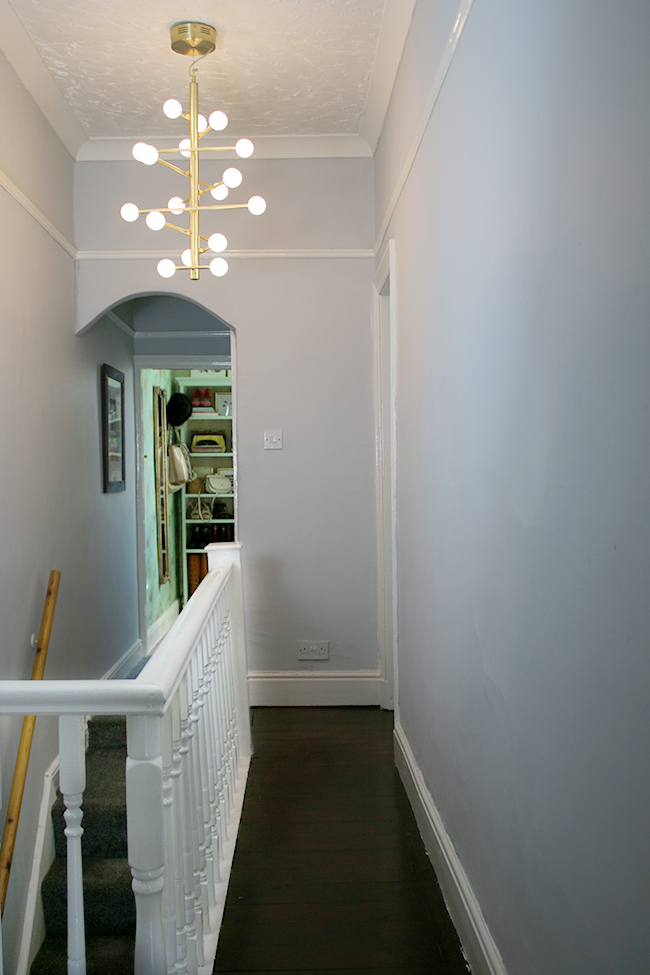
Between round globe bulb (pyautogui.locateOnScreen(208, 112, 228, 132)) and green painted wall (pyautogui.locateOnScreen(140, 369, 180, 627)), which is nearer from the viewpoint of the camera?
round globe bulb (pyautogui.locateOnScreen(208, 112, 228, 132))

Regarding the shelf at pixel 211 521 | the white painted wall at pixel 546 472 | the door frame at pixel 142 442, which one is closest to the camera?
the white painted wall at pixel 546 472

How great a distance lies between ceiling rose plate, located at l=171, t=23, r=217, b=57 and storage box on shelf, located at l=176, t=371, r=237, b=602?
12.8 feet

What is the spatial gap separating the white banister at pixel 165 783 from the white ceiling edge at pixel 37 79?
2.18 meters

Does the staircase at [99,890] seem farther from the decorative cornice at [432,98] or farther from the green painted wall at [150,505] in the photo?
the decorative cornice at [432,98]

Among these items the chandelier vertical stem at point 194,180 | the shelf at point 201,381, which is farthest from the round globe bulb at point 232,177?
the shelf at point 201,381

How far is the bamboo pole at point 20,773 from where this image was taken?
99.4 inches

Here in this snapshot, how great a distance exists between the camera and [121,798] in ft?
9.98

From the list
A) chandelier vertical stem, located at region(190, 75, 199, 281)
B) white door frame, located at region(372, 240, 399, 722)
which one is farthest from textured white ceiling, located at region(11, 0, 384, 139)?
white door frame, located at region(372, 240, 399, 722)

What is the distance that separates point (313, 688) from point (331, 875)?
1585 mm

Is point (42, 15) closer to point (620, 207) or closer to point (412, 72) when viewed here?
point (412, 72)

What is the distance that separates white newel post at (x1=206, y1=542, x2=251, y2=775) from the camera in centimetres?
286

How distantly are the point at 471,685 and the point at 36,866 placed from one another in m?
2.25

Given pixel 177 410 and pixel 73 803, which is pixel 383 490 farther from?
pixel 177 410

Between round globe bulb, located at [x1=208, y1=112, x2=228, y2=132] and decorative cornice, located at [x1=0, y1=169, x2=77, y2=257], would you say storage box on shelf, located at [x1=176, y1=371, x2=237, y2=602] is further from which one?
round globe bulb, located at [x1=208, y1=112, x2=228, y2=132]
